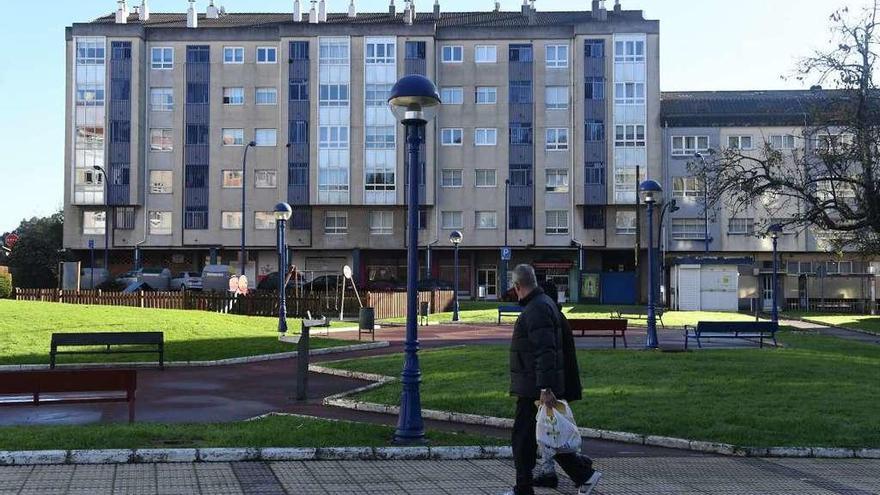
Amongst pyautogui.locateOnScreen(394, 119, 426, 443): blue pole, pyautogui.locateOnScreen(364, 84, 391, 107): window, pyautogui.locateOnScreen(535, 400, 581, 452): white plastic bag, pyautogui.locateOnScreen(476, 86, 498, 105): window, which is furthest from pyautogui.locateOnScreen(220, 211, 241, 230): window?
pyautogui.locateOnScreen(535, 400, 581, 452): white plastic bag

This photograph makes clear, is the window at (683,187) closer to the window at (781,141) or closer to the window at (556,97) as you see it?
the window at (781,141)

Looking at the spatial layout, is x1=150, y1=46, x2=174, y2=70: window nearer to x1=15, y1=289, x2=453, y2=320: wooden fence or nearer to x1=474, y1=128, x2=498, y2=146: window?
x1=474, y1=128, x2=498, y2=146: window

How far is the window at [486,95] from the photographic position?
6353cm

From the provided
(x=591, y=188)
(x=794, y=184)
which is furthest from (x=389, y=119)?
(x=794, y=184)

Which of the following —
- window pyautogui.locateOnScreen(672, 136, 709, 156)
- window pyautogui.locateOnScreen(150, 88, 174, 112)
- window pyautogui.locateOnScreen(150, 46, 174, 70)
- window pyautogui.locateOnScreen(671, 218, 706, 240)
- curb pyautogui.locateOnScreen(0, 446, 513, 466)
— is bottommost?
curb pyautogui.locateOnScreen(0, 446, 513, 466)

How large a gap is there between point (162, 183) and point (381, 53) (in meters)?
18.2

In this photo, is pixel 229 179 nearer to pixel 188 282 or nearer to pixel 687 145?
pixel 188 282

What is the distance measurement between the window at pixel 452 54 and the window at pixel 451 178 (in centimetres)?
773

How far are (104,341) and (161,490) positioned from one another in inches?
455

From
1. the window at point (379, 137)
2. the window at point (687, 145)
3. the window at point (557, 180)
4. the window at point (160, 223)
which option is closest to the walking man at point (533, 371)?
the window at point (379, 137)

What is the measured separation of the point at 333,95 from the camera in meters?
62.9

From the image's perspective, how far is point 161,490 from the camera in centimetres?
730

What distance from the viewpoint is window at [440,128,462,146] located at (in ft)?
209

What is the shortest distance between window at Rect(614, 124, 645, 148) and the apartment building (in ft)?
0.33
